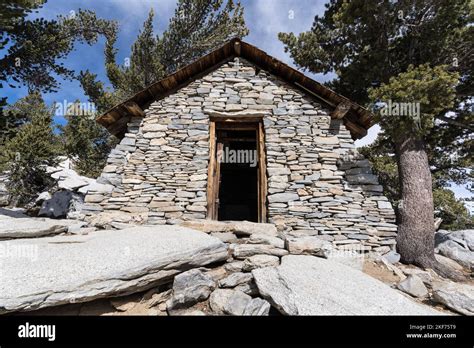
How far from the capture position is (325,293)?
8.78 ft

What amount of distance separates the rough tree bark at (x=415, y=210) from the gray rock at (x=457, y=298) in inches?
89.4

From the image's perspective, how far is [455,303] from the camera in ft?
9.56

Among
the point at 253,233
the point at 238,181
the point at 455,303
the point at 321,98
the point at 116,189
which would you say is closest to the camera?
the point at 455,303

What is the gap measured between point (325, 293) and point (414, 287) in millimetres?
1920

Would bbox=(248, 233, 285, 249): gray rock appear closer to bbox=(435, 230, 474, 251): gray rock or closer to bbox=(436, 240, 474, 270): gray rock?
bbox=(436, 240, 474, 270): gray rock

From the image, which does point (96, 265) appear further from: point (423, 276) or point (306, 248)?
point (423, 276)

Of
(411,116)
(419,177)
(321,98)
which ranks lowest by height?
(419,177)

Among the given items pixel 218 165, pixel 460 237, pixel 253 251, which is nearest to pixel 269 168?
pixel 218 165

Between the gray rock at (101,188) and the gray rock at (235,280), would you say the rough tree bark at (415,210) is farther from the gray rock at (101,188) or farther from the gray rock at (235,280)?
the gray rock at (101,188)

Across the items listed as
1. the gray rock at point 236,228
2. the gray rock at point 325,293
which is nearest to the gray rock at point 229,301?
the gray rock at point 325,293

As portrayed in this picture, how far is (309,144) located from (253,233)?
9.35ft
